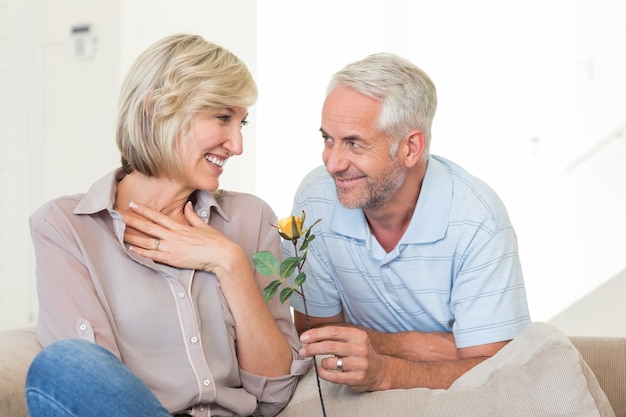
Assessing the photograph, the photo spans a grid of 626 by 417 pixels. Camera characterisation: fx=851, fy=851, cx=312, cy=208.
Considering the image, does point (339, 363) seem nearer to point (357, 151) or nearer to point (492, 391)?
point (492, 391)

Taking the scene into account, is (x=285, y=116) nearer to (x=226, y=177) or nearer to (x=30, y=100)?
(x=226, y=177)

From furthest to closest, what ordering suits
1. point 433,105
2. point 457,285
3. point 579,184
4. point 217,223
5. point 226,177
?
point 226,177
point 579,184
point 433,105
point 457,285
point 217,223

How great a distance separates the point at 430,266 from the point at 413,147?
1.04 feet

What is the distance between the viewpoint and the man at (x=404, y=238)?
82.4 inches

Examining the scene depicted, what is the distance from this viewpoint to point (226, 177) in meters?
4.43

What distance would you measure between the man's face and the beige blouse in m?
0.49

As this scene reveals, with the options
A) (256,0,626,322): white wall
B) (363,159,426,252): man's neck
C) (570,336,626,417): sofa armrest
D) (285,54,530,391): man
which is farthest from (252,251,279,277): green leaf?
(256,0,626,322): white wall

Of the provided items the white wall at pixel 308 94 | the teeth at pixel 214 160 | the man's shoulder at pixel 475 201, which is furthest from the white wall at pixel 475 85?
the teeth at pixel 214 160

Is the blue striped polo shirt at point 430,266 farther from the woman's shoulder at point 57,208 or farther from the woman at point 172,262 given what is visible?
the woman's shoulder at point 57,208

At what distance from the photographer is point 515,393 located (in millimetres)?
1707

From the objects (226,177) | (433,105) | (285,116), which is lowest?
(226,177)

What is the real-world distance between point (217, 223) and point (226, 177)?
2.50 meters

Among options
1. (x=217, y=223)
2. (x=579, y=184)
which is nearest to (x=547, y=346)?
(x=217, y=223)

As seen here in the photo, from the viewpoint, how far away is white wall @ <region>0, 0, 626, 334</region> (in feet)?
14.9
